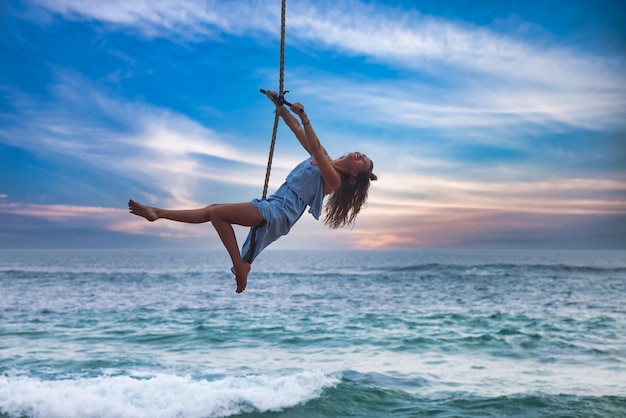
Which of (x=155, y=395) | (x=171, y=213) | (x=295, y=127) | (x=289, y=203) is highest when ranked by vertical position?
(x=295, y=127)

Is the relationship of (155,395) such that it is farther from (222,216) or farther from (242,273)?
(222,216)

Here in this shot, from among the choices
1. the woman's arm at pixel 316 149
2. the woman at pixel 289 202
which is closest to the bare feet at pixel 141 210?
the woman at pixel 289 202

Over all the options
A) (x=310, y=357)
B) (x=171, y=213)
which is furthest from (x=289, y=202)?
(x=310, y=357)

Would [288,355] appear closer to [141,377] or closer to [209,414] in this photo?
[141,377]

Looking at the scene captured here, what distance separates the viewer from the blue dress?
157 inches

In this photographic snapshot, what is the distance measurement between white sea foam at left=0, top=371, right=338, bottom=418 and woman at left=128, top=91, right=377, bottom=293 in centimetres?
582

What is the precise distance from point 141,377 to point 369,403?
4337 mm

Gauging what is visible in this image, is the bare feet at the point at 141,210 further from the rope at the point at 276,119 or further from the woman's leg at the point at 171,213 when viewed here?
the rope at the point at 276,119

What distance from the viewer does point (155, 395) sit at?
388 inches

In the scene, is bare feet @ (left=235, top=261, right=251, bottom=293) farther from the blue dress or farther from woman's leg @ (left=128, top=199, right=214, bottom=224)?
woman's leg @ (left=128, top=199, right=214, bottom=224)

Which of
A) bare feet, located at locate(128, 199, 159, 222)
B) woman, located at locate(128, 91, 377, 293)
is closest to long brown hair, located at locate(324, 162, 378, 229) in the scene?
woman, located at locate(128, 91, 377, 293)

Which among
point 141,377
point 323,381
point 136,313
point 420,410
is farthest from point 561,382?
point 136,313

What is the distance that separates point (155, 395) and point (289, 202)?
700 cm

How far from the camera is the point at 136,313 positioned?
2023 cm
